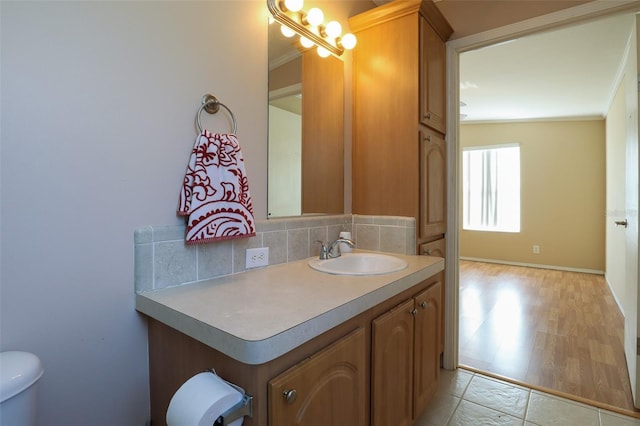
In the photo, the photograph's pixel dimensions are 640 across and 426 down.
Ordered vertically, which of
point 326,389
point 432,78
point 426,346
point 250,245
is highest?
point 432,78

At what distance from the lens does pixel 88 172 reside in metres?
0.96

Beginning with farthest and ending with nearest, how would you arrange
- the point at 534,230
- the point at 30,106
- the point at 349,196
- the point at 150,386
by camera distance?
the point at 534,230
the point at 349,196
the point at 150,386
the point at 30,106

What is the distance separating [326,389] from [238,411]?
0.28 m

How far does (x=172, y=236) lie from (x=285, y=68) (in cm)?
98

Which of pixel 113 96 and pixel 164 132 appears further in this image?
pixel 164 132

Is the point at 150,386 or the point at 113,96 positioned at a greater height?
the point at 113,96

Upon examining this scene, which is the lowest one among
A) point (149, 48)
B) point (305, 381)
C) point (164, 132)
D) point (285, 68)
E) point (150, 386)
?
point (150, 386)

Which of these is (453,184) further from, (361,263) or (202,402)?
(202,402)

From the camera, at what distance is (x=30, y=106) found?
86cm

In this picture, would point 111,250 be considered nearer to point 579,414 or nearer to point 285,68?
point 285,68

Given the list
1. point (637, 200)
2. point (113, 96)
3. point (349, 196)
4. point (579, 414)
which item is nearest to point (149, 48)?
point (113, 96)

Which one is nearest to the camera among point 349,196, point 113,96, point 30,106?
point 30,106

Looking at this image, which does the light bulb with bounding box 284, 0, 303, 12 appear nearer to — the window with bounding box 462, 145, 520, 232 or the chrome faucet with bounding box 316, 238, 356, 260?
the chrome faucet with bounding box 316, 238, 356, 260

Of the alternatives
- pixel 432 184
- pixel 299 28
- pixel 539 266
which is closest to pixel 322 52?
pixel 299 28
